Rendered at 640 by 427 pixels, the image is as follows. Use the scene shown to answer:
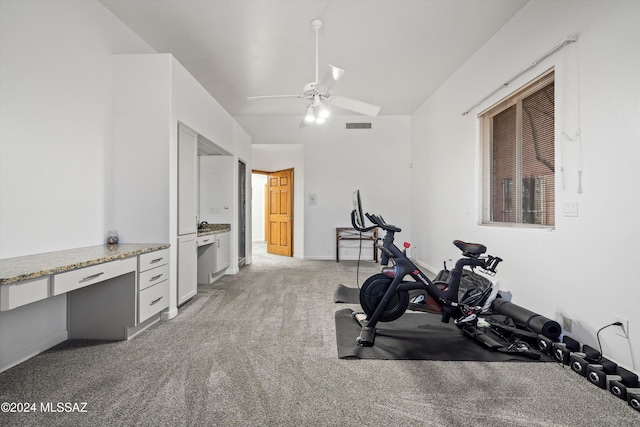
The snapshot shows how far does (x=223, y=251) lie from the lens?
4906 mm

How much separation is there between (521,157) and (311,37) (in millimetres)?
2855

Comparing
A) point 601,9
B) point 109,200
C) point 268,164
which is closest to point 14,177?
point 109,200

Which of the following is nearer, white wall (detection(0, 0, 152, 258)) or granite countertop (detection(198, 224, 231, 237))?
white wall (detection(0, 0, 152, 258))

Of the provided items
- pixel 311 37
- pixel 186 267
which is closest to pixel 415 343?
pixel 186 267

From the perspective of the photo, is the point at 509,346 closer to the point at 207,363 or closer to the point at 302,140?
the point at 207,363

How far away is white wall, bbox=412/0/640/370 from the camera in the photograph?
199cm

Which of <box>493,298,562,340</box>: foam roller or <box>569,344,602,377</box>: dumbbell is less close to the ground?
<box>493,298,562,340</box>: foam roller

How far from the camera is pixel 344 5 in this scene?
10.1 feet

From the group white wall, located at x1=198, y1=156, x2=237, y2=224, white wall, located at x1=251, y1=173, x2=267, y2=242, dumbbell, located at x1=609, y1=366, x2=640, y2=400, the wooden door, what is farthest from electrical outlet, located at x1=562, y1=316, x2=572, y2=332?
white wall, located at x1=251, y1=173, x2=267, y2=242

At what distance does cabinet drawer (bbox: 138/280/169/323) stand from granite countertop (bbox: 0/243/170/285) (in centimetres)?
38

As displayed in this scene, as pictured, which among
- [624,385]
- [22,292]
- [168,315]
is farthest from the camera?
[168,315]

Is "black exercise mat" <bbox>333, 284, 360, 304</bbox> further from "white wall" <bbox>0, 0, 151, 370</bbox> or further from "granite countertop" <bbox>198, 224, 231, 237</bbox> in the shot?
"white wall" <bbox>0, 0, 151, 370</bbox>

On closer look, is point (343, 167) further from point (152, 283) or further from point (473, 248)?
point (152, 283)

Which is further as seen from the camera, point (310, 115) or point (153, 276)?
point (310, 115)
